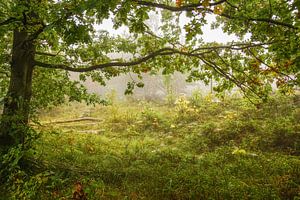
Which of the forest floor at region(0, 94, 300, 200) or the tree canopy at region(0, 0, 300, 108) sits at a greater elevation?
the tree canopy at region(0, 0, 300, 108)

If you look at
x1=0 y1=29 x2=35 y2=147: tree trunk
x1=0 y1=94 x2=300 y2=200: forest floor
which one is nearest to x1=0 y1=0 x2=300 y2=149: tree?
x1=0 y1=29 x2=35 y2=147: tree trunk

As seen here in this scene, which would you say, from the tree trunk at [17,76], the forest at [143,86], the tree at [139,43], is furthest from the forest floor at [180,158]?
the tree at [139,43]

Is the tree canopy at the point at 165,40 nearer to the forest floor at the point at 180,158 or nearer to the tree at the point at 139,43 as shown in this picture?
the tree at the point at 139,43

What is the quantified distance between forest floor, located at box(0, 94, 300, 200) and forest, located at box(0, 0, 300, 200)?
0.03 metres

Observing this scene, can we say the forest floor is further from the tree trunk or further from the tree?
the tree

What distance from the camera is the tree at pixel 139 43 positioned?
488cm

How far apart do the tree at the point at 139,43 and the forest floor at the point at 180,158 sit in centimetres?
143

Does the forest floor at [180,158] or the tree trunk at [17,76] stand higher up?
the tree trunk at [17,76]

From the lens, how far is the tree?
16.0ft

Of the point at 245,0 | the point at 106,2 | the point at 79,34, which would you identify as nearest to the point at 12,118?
the point at 79,34

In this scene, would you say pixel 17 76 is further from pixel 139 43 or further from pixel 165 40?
pixel 165 40

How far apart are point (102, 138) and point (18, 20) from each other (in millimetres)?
7182

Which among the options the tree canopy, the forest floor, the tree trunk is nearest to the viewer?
the tree canopy

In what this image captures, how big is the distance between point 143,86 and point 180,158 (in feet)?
9.64
